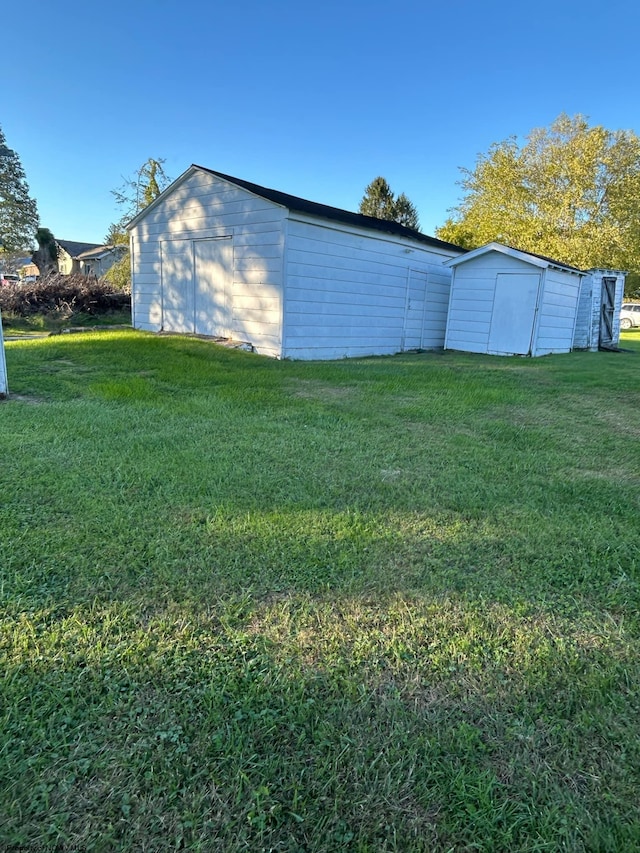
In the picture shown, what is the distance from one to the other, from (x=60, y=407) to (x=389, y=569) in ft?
13.0

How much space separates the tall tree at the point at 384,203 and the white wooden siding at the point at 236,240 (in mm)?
37896

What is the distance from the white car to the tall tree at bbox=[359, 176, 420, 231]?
22256 mm

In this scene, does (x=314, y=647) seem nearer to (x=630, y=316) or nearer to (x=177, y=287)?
(x=177, y=287)

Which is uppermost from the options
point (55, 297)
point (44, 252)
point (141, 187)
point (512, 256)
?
point (141, 187)

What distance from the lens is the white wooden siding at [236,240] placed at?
9031 mm

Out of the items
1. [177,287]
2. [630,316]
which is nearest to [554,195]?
[630,316]

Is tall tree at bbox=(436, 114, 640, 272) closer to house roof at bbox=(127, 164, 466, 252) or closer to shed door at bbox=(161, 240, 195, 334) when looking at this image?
house roof at bbox=(127, 164, 466, 252)

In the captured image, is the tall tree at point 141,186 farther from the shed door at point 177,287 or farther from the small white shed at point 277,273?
the shed door at point 177,287

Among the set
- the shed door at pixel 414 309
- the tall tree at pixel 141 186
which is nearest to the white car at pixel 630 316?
the shed door at pixel 414 309

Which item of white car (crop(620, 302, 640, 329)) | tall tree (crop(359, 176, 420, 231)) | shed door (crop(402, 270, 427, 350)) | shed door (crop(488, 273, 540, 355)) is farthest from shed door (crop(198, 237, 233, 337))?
tall tree (crop(359, 176, 420, 231))

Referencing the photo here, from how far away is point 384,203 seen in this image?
45031 millimetres

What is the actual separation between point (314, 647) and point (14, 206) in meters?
37.9

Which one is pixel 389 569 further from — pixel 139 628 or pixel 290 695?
pixel 139 628

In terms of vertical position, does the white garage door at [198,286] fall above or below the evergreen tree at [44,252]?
below
